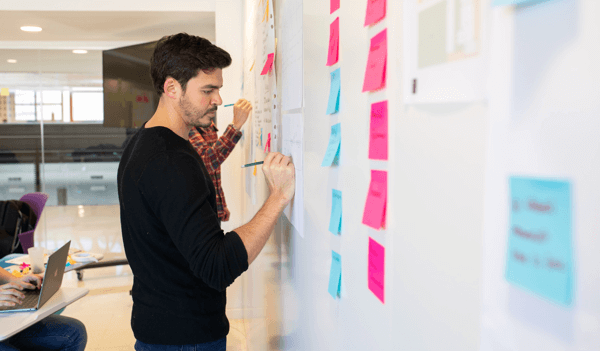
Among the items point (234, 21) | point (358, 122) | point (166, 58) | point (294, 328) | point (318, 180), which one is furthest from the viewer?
point (234, 21)

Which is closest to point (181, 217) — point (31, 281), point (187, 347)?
point (187, 347)

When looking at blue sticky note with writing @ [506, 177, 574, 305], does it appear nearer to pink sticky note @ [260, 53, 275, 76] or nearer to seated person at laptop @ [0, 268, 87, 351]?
pink sticky note @ [260, 53, 275, 76]

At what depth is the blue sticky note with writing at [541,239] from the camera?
0.29 metres

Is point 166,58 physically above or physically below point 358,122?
above

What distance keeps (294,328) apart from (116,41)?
4.90m

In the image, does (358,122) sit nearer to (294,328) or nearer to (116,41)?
(294,328)

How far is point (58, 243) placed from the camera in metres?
5.26

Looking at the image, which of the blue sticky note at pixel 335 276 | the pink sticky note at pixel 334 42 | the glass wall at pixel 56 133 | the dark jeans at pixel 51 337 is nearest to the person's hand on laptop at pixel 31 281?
the dark jeans at pixel 51 337

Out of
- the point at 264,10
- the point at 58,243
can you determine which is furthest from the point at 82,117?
the point at 264,10

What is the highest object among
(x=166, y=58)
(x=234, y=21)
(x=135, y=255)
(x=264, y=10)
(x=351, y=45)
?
(x=234, y=21)

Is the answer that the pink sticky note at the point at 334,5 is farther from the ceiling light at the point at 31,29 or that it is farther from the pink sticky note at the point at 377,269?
the ceiling light at the point at 31,29

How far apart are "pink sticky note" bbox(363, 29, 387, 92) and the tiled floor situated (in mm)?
1114

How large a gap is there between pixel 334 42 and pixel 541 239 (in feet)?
1.98

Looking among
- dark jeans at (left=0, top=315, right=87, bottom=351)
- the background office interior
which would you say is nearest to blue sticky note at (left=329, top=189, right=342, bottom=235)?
the background office interior
